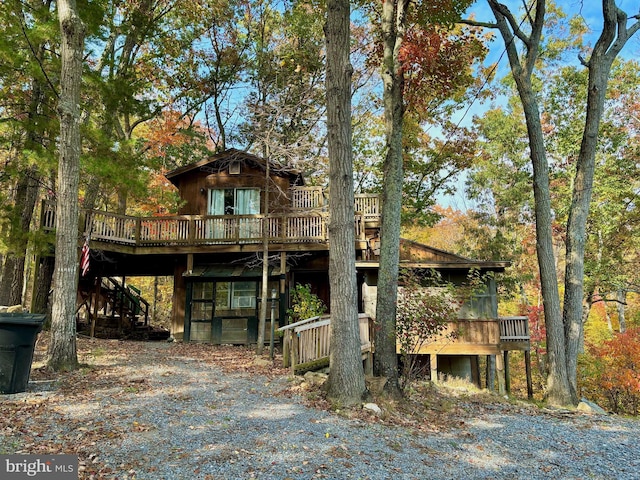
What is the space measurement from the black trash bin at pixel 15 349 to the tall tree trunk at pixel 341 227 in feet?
14.0

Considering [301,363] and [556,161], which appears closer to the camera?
[301,363]

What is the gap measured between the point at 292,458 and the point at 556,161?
68.5 feet

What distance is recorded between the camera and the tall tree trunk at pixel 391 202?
7.50 metres

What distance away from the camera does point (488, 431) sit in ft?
19.8

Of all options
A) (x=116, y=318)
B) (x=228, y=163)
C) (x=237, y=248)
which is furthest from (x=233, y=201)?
(x=116, y=318)

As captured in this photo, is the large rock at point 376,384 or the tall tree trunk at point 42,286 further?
the tall tree trunk at point 42,286

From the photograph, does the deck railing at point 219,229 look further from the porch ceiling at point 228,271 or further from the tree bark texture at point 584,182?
the tree bark texture at point 584,182

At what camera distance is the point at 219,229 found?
46.5 ft

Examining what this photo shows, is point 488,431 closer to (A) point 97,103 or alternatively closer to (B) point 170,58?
(A) point 97,103

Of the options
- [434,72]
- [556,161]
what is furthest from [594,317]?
[434,72]

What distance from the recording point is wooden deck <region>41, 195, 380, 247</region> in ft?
45.0

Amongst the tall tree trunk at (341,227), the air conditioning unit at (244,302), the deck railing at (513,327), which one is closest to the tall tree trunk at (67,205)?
the tall tree trunk at (341,227)

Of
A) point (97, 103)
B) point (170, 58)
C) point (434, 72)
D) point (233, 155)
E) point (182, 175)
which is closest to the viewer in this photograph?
point (434, 72)

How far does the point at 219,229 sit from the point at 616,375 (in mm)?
15830
